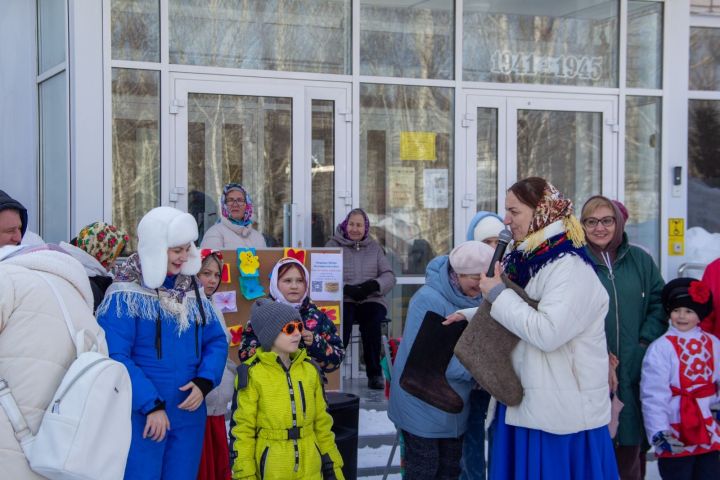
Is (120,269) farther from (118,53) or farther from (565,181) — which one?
(565,181)

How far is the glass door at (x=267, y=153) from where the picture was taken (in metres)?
8.42

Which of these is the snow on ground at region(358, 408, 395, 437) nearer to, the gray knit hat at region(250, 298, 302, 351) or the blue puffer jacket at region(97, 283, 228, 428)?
the gray knit hat at region(250, 298, 302, 351)

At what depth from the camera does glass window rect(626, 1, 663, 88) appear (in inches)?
383

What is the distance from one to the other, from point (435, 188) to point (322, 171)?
1197mm

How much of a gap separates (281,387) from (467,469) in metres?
1.38

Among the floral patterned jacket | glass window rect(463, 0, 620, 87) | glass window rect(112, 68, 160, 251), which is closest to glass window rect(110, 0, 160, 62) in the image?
glass window rect(112, 68, 160, 251)

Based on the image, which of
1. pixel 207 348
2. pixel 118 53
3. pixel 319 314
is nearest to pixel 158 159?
pixel 118 53

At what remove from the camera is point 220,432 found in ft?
17.2

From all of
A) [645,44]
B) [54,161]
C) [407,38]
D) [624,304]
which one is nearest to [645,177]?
[645,44]

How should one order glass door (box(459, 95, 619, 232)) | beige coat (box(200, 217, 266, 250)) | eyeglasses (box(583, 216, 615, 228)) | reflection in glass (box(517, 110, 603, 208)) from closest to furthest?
eyeglasses (box(583, 216, 615, 228)), beige coat (box(200, 217, 266, 250)), glass door (box(459, 95, 619, 232)), reflection in glass (box(517, 110, 603, 208))

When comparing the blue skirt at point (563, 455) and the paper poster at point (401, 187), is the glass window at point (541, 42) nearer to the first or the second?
the paper poster at point (401, 187)

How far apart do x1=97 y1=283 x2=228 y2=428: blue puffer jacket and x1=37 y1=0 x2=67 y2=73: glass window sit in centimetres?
474

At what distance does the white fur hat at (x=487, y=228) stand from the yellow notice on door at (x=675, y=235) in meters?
4.43

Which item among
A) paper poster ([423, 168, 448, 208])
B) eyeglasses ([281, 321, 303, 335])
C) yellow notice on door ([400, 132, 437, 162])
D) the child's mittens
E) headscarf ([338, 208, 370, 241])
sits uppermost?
yellow notice on door ([400, 132, 437, 162])
